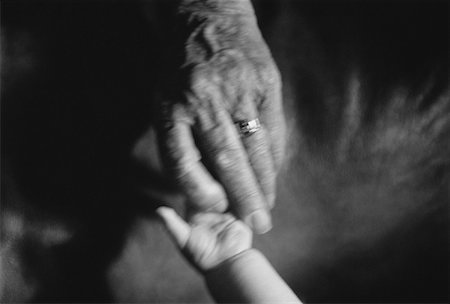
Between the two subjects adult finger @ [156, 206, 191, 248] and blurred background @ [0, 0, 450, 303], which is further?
blurred background @ [0, 0, 450, 303]

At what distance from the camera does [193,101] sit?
715 millimetres

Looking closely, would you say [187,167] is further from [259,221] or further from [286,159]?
[286,159]

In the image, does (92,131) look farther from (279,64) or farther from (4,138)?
(279,64)

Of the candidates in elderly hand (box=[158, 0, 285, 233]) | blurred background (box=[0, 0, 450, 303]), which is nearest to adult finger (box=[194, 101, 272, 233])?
elderly hand (box=[158, 0, 285, 233])

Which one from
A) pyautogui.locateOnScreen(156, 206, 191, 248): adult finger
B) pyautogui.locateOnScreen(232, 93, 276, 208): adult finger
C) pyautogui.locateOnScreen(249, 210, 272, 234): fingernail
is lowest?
pyautogui.locateOnScreen(249, 210, 272, 234): fingernail

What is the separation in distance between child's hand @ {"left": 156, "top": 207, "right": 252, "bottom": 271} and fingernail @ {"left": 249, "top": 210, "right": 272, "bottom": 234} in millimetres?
20

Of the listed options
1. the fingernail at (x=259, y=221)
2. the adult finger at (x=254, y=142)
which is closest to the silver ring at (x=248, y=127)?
the adult finger at (x=254, y=142)

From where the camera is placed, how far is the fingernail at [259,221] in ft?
2.34

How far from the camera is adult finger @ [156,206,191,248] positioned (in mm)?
683

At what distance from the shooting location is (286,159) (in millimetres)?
871

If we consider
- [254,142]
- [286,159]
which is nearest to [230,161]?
[254,142]

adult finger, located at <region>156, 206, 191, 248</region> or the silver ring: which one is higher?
the silver ring

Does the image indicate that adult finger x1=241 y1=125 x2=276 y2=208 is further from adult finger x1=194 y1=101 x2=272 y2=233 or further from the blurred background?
the blurred background

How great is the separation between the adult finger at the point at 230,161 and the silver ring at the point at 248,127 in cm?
2
